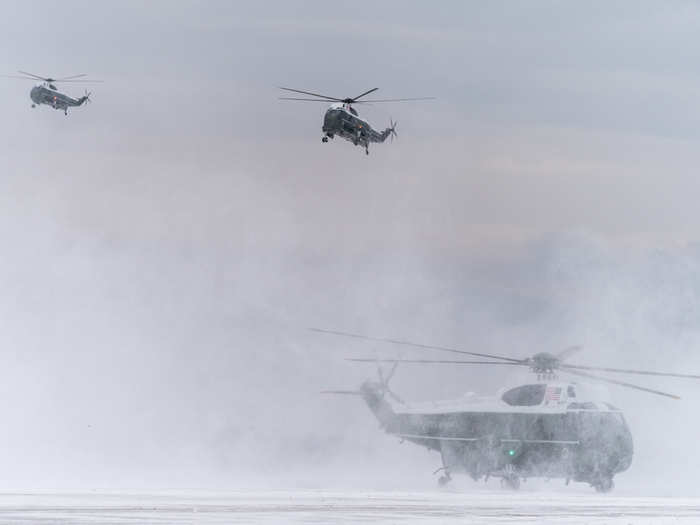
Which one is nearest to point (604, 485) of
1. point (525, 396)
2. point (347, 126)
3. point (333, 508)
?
point (525, 396)

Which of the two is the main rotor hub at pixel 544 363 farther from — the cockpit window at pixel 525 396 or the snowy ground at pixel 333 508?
the snowy ground at pixel 333 508

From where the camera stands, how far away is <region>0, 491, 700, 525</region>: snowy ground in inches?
1544

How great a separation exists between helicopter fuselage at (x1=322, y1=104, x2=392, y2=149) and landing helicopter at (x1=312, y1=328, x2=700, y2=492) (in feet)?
41.8

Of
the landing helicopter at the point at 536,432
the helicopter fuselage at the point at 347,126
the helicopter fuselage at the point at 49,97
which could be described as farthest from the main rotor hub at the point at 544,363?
the helicopter fuselage at the point at 49,97

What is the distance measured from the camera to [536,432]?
54.2m

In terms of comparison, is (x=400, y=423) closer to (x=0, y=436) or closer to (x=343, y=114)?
(x=343, y=114)

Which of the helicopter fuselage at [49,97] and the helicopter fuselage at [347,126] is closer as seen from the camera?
the helicopter fuselage at [347,126]

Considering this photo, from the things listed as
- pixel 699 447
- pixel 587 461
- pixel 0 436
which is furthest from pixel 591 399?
pixel 0 436

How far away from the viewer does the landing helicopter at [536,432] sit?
53312mm

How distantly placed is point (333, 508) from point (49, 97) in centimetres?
3481

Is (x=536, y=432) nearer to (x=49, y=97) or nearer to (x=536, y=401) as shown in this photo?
(x=536, y=401)

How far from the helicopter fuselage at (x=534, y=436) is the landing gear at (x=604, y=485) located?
4cm

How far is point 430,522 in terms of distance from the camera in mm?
39000

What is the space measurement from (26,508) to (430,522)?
12.2 metres
